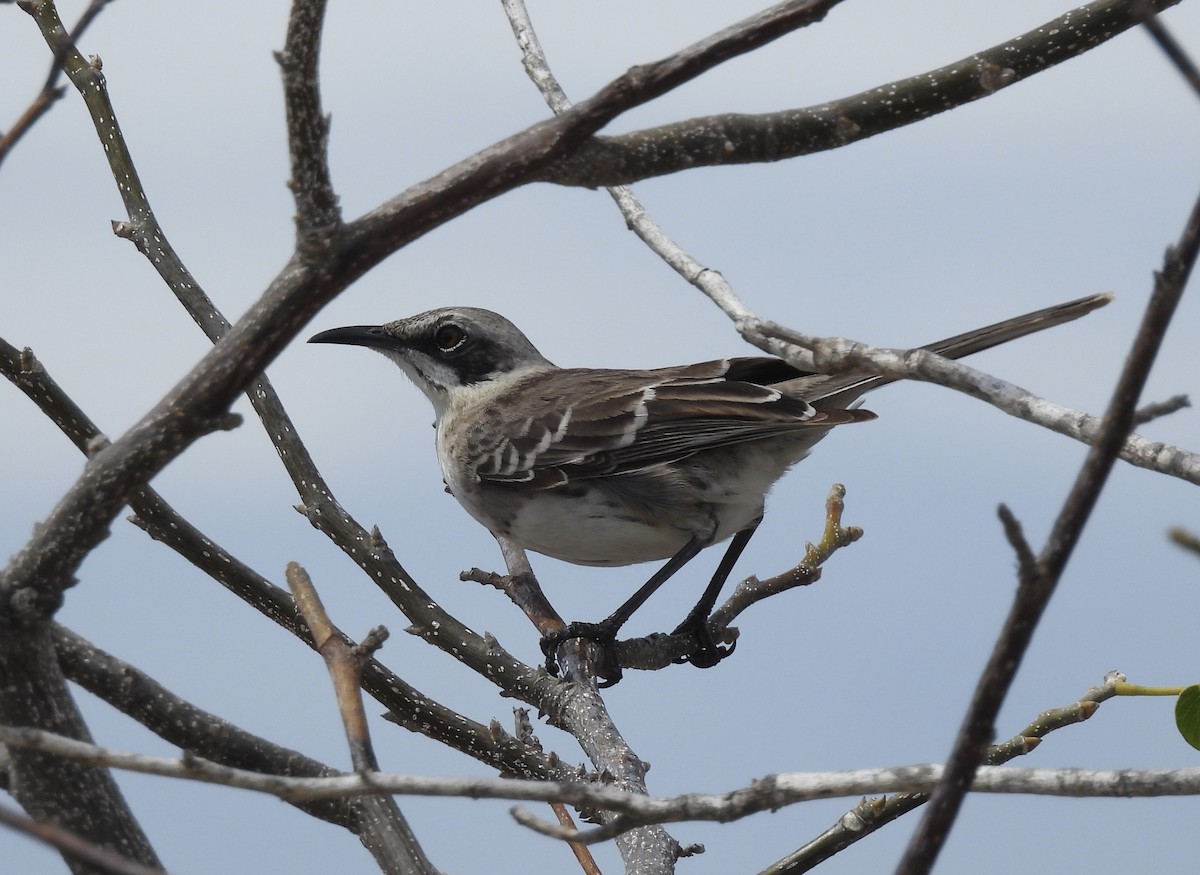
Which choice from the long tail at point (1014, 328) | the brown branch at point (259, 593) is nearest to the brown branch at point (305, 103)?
the brown branch at point (259, 593)

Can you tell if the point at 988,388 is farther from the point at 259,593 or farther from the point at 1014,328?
the point at 259,593

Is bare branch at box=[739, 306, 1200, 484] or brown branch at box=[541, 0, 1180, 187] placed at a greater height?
brown branch at box=[541, 0, 1180, 187]

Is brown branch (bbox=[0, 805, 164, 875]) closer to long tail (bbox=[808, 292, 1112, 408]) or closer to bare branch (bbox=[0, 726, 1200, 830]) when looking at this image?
bare branch (bbox=[0, 726, 1200, 830])

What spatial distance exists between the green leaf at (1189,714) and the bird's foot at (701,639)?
3.35 m

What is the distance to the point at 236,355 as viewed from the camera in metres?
2.62

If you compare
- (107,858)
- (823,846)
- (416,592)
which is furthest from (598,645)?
(107,858)

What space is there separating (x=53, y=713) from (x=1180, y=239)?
233cm

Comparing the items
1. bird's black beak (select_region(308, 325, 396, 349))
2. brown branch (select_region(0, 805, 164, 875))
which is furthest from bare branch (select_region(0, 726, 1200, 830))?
bird's black beak (select_region(308, 325, 396, 349))

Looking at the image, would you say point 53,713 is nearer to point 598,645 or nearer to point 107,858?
point 107,858

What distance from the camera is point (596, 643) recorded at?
247 inches

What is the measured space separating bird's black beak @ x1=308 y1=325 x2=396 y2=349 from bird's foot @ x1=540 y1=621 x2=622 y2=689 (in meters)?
2.35

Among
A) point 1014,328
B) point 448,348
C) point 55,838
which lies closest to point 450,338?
point 448,348

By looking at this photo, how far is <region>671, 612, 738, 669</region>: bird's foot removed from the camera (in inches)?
264

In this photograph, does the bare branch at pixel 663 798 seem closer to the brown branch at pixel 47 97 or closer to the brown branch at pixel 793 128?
the brown branch at pixel 47 97
